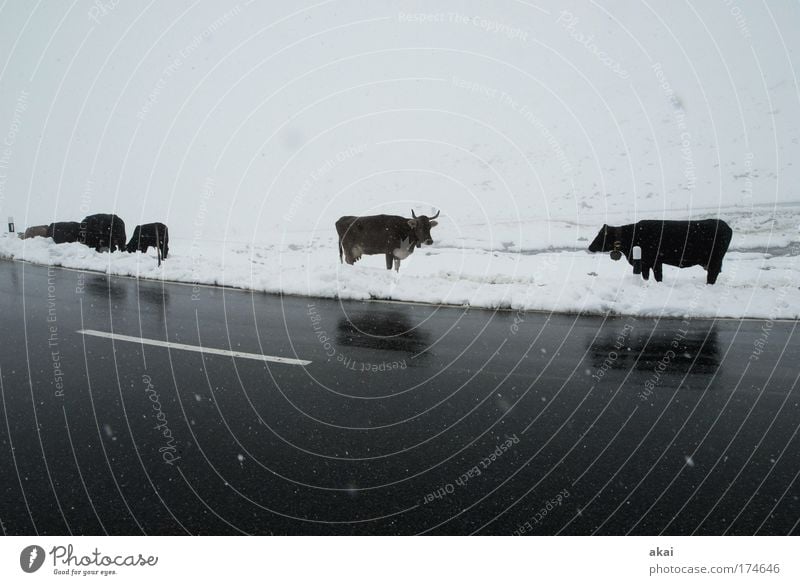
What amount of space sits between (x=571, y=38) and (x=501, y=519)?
44.6 m

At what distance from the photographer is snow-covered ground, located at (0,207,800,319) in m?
8.08

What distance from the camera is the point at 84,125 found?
41062 mm

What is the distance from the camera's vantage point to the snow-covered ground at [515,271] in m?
8.08

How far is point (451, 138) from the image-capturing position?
115ft

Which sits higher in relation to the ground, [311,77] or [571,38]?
[571,38]

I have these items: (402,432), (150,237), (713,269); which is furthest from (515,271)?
(150,237)

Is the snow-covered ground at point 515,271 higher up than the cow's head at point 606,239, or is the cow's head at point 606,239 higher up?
the cow's head at point 606,239

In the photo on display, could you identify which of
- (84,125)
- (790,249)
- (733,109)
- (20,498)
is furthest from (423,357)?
(84,125)

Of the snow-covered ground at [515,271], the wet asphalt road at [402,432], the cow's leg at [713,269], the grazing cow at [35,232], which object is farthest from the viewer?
the grazing cow at [35,232]

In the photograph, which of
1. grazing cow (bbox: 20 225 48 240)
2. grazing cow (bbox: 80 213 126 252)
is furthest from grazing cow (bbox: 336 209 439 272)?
grazing cow (bbox: 20 225 48 240)

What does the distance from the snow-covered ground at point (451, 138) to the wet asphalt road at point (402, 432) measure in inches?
200

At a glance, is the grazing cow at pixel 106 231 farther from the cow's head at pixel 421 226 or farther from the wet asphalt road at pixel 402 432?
the wet asphalt road at pixel 402 432

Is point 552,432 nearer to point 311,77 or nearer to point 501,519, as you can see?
point 501,519

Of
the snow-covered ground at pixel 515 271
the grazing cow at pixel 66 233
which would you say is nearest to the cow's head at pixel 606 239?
the snow-covered ground at pixel 515 271
